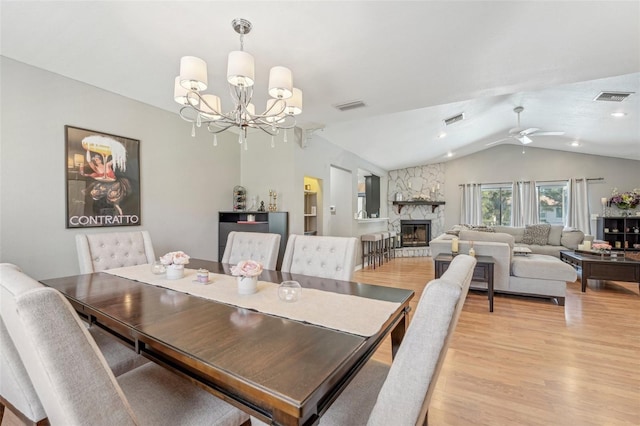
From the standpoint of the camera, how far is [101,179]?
111 inches

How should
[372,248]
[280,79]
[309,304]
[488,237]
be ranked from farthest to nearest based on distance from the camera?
[372,248] < [488,237] < [280,79] < [309,304]

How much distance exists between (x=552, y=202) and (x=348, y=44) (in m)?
7.88

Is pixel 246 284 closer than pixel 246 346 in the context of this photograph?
No

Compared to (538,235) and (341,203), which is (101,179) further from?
(538,235)

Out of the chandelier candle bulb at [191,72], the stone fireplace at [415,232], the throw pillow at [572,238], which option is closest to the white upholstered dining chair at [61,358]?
the chandelier candle bulb at [191,72]

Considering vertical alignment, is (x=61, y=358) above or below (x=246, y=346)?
above

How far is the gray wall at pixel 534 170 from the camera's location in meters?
6.59

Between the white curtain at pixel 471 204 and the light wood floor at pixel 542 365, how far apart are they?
4173 mm

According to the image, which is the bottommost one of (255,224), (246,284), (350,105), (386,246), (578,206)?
(386,246)

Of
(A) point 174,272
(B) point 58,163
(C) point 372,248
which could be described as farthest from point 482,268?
(B) point 58,163

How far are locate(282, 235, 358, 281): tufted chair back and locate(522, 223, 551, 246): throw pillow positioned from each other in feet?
19.7

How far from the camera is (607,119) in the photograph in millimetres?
4789

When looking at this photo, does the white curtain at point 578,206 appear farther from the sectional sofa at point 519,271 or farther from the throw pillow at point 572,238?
the sectional sofa at point 519,271

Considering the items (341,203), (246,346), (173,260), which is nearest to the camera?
(246,346)
